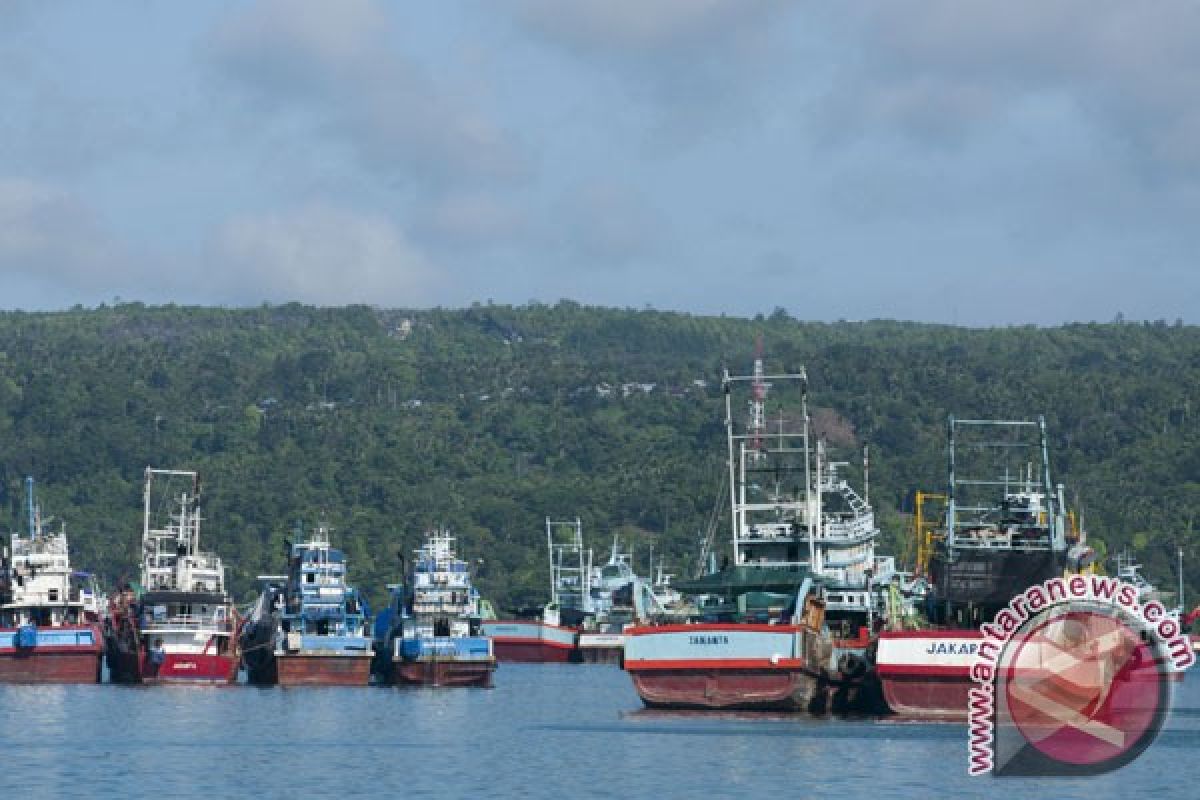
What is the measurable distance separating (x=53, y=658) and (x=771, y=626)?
58.0 metres

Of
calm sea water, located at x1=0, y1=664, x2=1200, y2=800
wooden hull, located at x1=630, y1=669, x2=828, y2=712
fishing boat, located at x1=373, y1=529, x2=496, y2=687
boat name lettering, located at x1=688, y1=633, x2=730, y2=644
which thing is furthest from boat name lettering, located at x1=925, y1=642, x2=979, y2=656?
fishing boat, located at x1=373, y1=529, x2=496, y2=687

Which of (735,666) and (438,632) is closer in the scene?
(735,666)

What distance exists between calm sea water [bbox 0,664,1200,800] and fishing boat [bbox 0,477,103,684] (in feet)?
53.2

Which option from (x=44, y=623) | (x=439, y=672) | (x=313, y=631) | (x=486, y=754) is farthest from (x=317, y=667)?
(x=486, y=754)

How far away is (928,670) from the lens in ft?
373

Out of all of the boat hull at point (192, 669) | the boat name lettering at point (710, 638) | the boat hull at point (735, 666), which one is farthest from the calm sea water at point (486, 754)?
the boat hull at point (192, 669)

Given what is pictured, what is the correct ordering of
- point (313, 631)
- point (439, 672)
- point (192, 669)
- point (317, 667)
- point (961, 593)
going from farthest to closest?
point (313, 631) < point (439, 672) < point (192, 669) < point (317, 667) < point (961, 593)

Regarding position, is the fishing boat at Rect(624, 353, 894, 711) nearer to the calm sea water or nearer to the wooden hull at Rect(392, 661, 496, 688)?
the calm sea water

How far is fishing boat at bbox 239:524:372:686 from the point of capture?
155 metres

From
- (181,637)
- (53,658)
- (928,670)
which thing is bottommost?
(928,670)

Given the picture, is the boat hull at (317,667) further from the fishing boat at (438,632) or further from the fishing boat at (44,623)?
the fishing boat at (44,623)

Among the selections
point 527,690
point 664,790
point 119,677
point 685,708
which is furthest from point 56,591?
point 664,790

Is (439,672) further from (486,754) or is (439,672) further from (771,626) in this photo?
(486,754)

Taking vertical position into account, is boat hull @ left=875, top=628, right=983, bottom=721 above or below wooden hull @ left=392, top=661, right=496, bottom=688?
below
